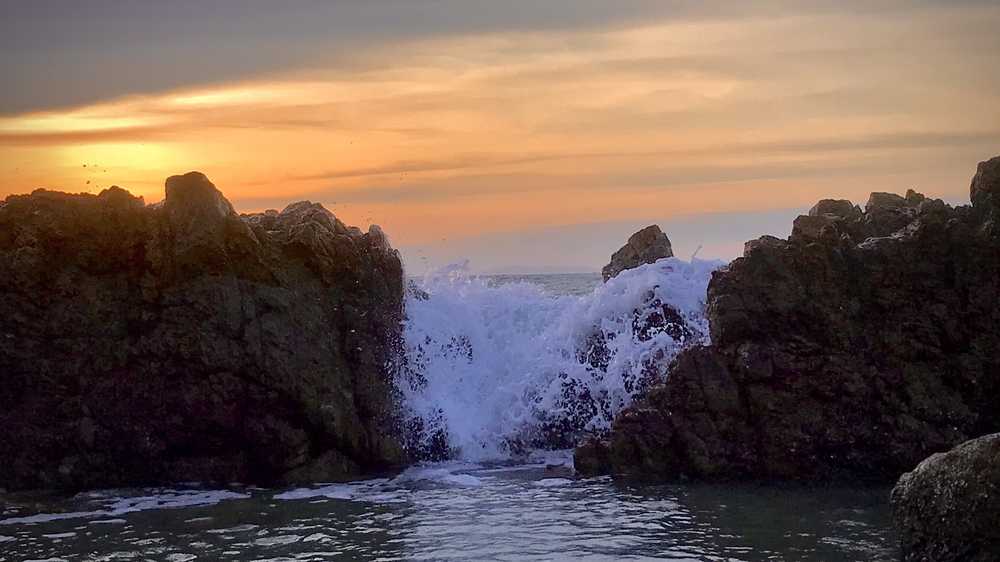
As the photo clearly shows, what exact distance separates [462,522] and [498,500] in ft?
4.13

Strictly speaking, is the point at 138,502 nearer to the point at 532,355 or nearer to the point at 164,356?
the point at 164,356

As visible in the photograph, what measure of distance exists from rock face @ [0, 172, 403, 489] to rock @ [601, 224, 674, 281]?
942 centimetres

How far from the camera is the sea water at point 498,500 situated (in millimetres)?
11750

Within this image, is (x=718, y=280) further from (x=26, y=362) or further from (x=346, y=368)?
(x=26, y=362)

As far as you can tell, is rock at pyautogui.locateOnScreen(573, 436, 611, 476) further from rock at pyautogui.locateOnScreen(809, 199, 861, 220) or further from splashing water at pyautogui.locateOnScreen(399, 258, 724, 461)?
rock at pyautogui.locateOnScreen(809, 199, 861, 220)

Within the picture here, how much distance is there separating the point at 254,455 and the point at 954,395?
971 cm

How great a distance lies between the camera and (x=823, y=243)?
52.0 ft

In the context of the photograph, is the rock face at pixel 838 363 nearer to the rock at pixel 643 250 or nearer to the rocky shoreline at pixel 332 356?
the rocky shoreline at pixel 332 356

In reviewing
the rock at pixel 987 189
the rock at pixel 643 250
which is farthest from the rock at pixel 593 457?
the rock at pixel 643 250

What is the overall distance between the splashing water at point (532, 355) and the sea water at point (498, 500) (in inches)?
1.3

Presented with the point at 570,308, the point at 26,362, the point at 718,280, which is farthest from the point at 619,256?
the point at 26,362

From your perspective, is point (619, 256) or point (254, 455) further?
point (619, 256)

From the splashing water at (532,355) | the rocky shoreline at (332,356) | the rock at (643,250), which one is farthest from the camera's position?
the rock at (643,250)

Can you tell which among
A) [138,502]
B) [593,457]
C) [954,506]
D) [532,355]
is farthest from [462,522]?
[532,355]
